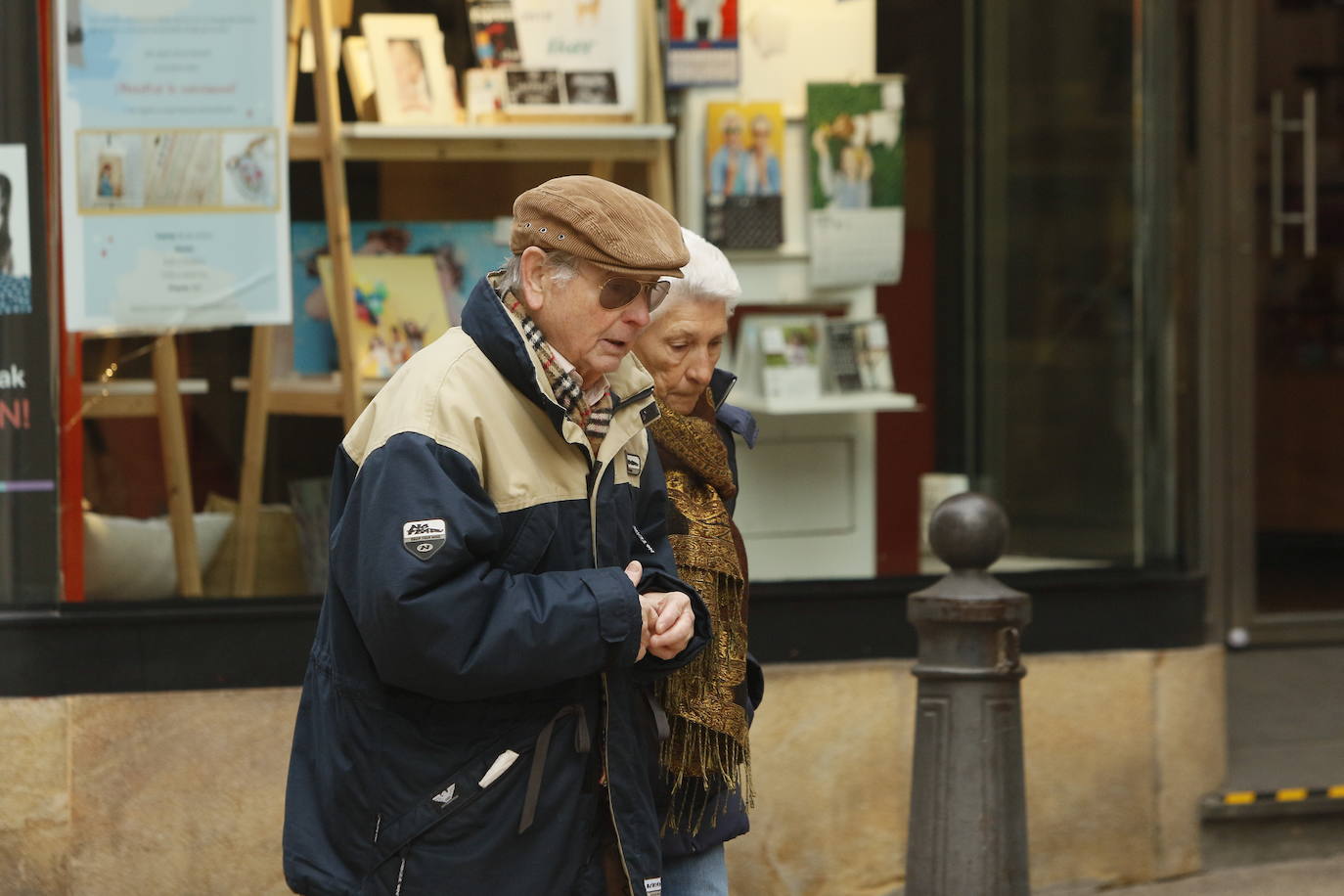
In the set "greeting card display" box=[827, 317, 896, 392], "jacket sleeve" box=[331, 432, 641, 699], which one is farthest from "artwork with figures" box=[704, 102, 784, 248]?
"jacket sleeve" box=[331, 432, 641, 699]

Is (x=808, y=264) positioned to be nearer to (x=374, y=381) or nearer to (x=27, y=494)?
(x=374, y=381)

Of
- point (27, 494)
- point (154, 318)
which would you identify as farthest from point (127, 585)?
point (154, 318)

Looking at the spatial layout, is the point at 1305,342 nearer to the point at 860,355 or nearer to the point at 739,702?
the point at 860,355

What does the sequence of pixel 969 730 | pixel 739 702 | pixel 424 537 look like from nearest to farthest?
pixel 424 537
pixel 739 702
pixel 969 730

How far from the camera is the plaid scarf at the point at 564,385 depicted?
2.62 m

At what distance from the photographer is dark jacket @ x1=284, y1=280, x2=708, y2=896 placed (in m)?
2.43

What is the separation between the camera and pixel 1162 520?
600 cm

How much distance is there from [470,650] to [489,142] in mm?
3296

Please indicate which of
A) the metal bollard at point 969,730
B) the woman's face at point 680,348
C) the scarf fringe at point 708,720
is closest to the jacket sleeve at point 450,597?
the scarf fringe at point 708,720

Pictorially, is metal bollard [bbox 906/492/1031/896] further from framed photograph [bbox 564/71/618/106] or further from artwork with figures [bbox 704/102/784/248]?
framed photograph [bbox 564/71/618/106]

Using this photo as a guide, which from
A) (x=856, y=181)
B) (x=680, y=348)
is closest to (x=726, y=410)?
(x=680, y=348)

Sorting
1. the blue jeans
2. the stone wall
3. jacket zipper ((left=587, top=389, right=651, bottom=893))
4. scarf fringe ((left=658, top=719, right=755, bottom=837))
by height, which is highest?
jacket zipper ((left=587, top=389, right=651, bottom=893))

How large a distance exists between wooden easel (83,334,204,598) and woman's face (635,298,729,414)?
2.37 metres

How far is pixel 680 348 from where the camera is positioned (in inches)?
128
